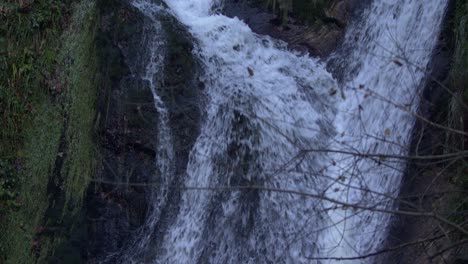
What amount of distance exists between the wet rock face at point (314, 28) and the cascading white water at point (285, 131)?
0.12 m

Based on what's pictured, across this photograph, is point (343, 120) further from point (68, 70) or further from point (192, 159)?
point (68, 70)

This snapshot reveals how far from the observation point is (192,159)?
7.10 meters

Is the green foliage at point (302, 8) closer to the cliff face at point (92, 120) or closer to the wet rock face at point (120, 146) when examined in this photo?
the cliff face at point (92, 120)

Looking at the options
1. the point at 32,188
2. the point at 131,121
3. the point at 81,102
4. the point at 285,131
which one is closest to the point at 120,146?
the point at 131,121

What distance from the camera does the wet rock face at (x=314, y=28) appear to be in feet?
24.1

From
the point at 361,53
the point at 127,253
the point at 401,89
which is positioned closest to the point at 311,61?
the point at 361,53

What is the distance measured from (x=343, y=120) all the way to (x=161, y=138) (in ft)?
5.67

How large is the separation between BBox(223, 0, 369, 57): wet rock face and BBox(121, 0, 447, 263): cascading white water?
0.12m

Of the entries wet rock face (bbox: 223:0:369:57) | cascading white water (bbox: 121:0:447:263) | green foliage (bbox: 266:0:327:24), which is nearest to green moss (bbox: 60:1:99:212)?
cascading white water (bbox: 121:0:447:263)

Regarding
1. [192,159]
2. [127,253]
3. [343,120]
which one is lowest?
[127,253]

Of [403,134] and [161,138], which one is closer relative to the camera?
[403,134]

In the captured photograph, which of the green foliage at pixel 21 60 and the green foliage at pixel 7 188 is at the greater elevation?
the green foliage at pixel 21 60

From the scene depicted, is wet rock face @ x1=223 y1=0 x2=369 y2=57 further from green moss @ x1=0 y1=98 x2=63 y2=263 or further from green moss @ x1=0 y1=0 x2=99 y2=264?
green moss @ x1=0 y1=98 x2=63 y2=263

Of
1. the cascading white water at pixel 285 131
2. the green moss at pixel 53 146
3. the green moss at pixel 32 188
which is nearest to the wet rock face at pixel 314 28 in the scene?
the cascading white water at pixel 285 131
